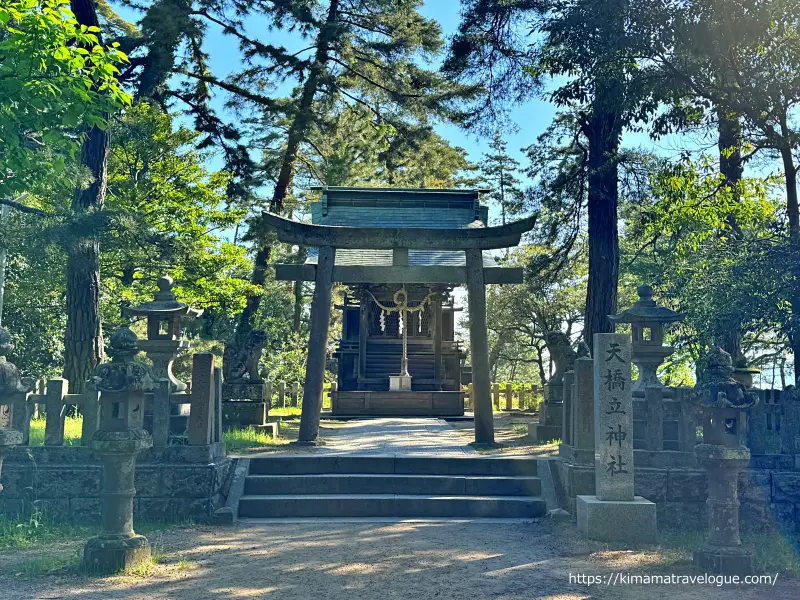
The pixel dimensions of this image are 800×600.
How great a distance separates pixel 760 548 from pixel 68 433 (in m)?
9.43

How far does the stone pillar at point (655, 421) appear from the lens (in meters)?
8.26

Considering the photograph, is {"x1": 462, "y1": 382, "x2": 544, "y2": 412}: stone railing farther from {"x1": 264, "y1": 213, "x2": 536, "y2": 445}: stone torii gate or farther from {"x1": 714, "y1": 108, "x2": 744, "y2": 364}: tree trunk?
{"x1": 264, "y1": 213, "x2": 536, "y2": 445}: stone torii gate

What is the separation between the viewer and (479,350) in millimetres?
12273

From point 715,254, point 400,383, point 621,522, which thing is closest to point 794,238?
point 715,254

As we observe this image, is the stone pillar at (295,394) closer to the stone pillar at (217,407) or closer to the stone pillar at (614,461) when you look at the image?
the stone pillar at (217,407)

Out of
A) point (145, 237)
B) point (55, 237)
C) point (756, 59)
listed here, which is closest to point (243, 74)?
point (145, 237)

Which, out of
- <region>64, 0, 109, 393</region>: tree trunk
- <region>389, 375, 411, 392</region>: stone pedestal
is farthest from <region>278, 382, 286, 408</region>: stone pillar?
<region>64, 0, 109, 393</region>: tree trunk

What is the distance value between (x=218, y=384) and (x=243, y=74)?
12.7 meters

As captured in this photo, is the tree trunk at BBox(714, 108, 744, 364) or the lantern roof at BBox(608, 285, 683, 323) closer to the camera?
the tree trunk at BBox(714, 108, 744, 364)

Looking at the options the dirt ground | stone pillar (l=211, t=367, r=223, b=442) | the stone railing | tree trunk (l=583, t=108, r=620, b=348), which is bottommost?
the dirt ground

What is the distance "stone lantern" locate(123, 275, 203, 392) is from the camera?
11.1m

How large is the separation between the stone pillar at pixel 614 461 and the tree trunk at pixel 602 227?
256 inches

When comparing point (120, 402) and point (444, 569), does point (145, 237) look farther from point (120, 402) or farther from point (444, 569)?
point (444, 569)

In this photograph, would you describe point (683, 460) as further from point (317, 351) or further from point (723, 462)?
point (317, 351)
